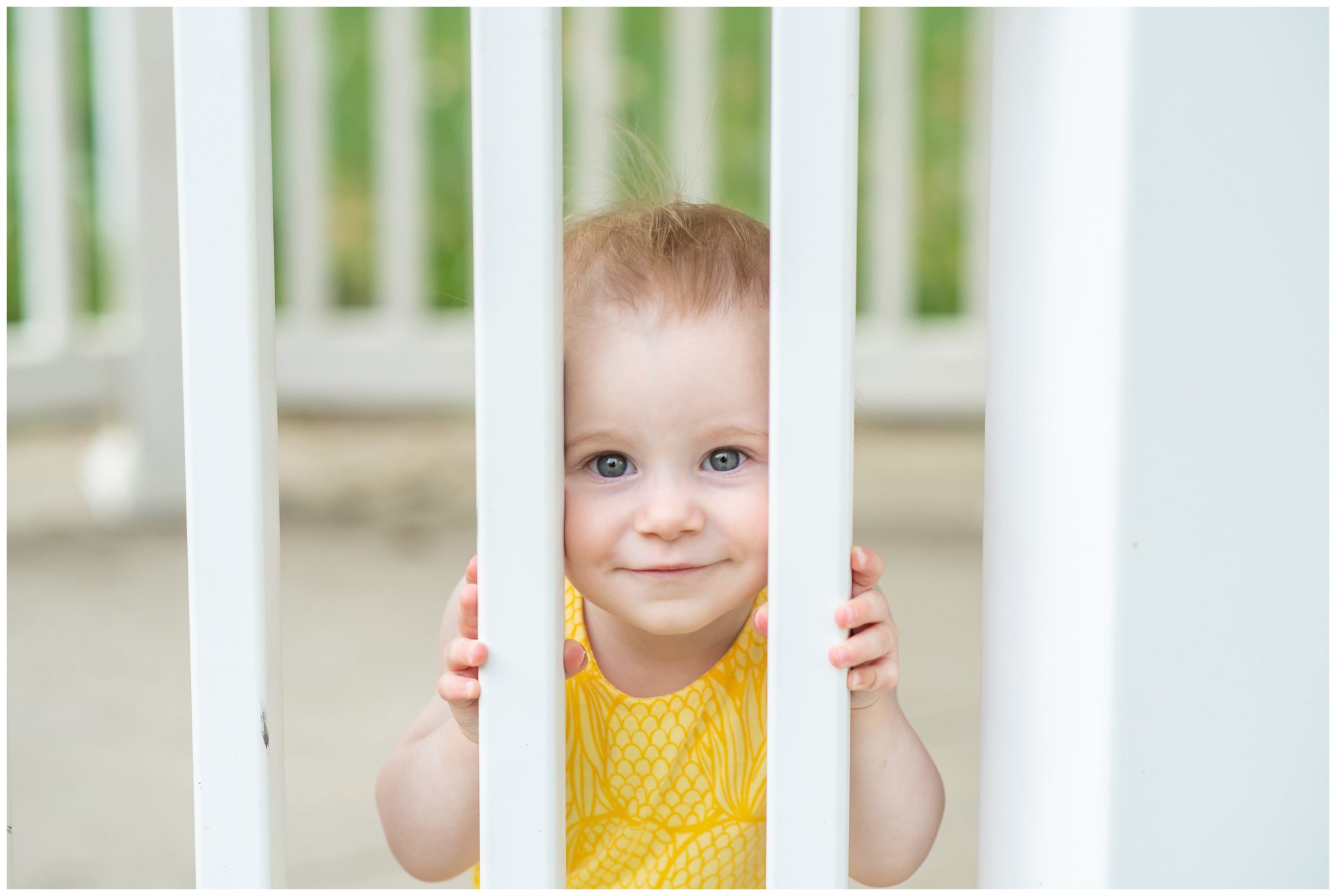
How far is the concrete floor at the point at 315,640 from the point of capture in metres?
1.68

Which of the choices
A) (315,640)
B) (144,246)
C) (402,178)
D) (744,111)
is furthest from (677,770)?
(744,111)

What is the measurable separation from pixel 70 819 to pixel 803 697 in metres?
1.38

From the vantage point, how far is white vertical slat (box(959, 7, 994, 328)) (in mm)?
3508

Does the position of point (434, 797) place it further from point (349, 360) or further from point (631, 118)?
point (631, 118)

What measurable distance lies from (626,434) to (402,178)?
2783 millimetres

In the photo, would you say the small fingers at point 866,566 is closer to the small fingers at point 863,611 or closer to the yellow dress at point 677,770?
the small fingers at point 863,611

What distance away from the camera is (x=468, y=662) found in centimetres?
68

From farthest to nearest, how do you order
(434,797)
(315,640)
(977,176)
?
(977,176) < (315,640) < (434,797)

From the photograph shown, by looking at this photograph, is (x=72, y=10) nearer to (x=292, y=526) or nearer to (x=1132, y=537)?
(x=292, y=526)

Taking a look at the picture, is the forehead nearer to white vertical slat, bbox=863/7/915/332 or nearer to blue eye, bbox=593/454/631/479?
blue eye, bbox=593/454/631/479

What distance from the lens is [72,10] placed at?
318 cm

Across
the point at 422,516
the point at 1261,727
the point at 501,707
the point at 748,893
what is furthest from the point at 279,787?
the point at 422,516

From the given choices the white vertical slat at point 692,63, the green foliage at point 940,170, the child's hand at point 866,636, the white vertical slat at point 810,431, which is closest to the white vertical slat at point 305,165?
the white vertical slat at point 692,63

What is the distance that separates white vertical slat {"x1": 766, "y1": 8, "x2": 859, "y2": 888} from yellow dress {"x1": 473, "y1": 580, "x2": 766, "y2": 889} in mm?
379
